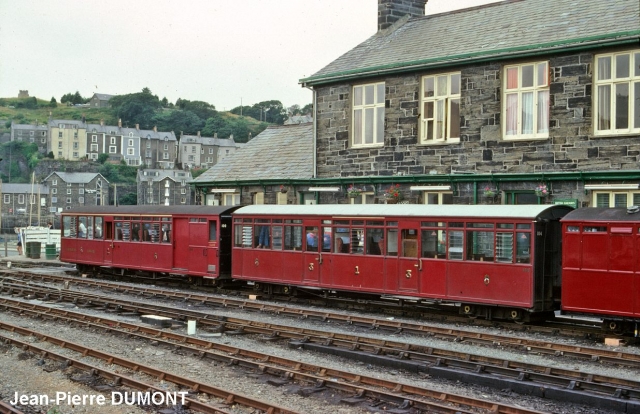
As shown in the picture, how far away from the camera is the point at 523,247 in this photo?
623 inches

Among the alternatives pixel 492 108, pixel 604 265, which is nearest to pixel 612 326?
pixel 604 265

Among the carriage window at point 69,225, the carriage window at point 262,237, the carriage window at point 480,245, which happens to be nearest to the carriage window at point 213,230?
the carriage window at point 262,237

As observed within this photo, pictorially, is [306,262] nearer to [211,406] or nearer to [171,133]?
→ [211,406]

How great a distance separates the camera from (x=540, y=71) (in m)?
20.7

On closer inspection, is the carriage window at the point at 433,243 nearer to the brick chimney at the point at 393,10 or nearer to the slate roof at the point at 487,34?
the slate roof at the point at 487,34

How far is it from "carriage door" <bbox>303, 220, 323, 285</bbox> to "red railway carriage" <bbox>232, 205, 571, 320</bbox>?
0.03 m

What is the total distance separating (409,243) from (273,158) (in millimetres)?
13154

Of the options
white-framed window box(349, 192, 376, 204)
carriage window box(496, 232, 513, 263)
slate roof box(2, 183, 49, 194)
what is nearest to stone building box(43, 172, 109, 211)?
slate roof box(2, 183, 49, 194)

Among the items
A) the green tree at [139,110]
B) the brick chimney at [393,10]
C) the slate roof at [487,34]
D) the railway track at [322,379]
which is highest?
the green tree at [139,110]

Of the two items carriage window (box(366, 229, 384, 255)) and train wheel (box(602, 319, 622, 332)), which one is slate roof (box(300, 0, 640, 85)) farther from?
train wheel (box(602, 319, 622, 332))

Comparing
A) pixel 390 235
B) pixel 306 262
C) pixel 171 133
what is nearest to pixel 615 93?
pixel 390 235

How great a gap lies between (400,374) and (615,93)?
1118 centimetres

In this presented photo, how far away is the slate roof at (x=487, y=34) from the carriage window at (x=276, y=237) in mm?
6346

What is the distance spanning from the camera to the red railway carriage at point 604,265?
14.1 m
